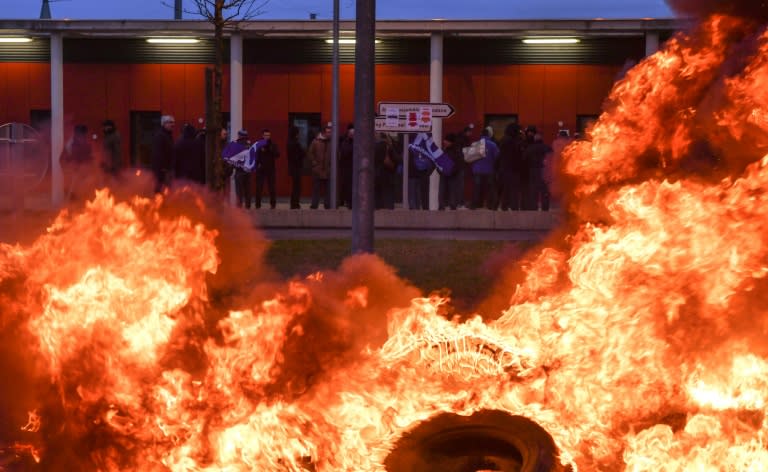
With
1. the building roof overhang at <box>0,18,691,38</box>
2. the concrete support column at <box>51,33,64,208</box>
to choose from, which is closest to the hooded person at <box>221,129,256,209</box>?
the building roof overhang at <box>0,18,691,38</box>

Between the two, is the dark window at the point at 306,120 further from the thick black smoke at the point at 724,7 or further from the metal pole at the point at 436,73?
the thick black smoke at the point at 724,7

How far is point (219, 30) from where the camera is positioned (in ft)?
51.0

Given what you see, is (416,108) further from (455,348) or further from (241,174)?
(455,348)

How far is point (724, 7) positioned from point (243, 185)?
627 inches

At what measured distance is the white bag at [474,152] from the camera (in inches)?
824

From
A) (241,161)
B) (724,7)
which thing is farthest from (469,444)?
(241,161)

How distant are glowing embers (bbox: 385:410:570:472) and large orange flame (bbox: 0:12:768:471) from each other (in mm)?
90

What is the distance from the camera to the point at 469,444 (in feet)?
15.9

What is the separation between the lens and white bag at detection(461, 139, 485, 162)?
2094 centimetres

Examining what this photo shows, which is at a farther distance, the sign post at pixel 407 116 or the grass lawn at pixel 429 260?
the sign post at pixel 407 116

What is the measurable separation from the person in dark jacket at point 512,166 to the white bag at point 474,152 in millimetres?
574

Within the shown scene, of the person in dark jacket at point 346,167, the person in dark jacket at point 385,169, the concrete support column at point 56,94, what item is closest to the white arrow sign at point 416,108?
the person in dark jacket at point 346,167

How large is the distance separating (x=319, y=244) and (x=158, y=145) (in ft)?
16.1

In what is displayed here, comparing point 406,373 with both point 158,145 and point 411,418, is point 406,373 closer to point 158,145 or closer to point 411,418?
point 411,418
